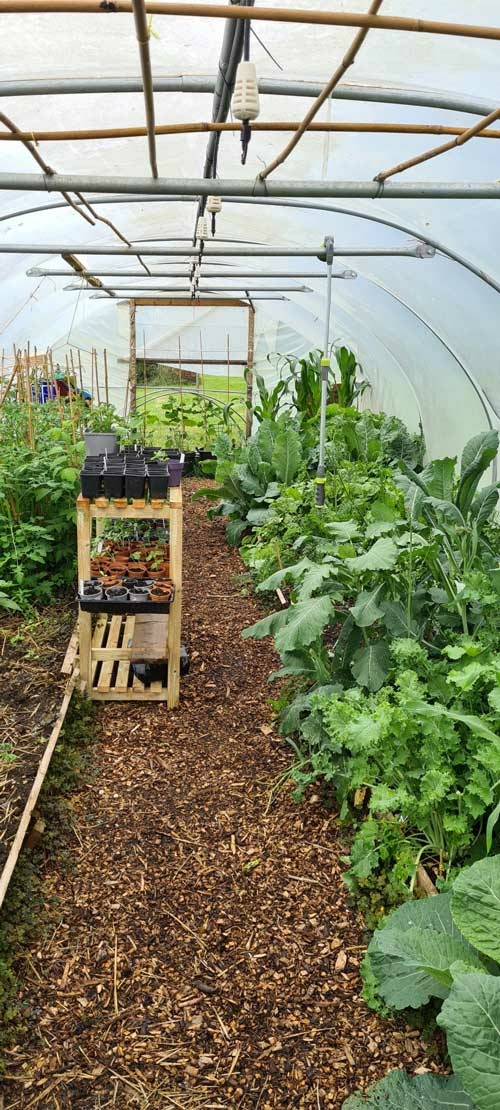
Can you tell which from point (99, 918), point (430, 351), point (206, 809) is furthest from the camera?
point (430, 351)

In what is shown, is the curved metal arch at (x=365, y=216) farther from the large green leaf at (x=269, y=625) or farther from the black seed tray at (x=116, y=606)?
the large green leaf at (x=269, y=625)

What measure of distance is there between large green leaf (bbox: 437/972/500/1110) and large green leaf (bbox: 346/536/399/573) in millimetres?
1490

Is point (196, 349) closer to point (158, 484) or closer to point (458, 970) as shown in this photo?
point (158, 484)

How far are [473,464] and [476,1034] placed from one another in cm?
222

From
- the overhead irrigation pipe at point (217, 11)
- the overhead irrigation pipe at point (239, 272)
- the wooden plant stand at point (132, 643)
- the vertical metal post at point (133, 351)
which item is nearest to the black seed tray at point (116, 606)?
the wooden plant stand at point (132, 643)

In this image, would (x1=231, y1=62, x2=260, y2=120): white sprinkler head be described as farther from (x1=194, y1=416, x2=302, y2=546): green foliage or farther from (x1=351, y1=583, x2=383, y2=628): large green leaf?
(x1=194, y1=416, x2=302, y2=546): green foliage

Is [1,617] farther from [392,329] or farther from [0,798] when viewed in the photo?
[392,329]

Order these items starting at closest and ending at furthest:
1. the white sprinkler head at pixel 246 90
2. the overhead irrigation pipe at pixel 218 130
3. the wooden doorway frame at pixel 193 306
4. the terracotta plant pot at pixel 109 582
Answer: the white sprinkler head at pixel 246 90 → the overhead irrigation pipe at pixel 218 130 → the terracotta plant pot at pixel 109 582 → the wooden doorway frame at pixel 193 306

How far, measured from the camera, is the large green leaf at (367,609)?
10.4 ft

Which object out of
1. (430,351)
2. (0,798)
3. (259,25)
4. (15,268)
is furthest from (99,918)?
(15,268)

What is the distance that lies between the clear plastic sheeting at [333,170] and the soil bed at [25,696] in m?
2.67

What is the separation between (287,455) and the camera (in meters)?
6.50

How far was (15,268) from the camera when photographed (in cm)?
796

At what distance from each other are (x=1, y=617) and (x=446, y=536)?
3.01 metres
